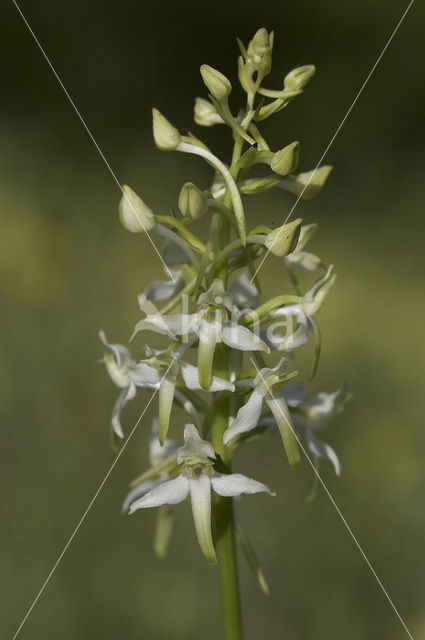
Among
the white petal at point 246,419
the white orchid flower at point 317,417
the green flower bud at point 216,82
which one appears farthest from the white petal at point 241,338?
the green flower bud at point 216,82

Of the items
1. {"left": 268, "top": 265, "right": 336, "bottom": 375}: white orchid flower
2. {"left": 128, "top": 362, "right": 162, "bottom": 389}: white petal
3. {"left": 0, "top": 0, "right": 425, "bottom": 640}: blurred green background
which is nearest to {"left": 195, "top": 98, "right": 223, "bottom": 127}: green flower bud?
{"left": 268, "top": 265, "right": 336, "bottom": 375}: white orchid flower

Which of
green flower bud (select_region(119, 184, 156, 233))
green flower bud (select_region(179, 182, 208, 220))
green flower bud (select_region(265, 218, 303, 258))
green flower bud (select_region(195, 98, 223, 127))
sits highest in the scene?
green flower bud (select_region(195, 98, 223, 127))

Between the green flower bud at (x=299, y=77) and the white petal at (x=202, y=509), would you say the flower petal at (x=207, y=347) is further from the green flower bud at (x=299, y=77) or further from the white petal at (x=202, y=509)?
the green flower bud at (x=299, y=77)

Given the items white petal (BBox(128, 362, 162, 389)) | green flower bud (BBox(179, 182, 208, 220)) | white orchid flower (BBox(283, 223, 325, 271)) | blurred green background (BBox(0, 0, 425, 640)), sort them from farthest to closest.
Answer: blurred green background (BBox(0, 0, 425, 640))
white orchid flower (BBox(283, 223, 325, 271))
white petal (BBox(128, 362, 162, 389))
green flower bud (BBox(179, 182, 208, 220))

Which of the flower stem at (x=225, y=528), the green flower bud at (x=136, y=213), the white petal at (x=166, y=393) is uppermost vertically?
the green flower bud at (x=136, y=213)

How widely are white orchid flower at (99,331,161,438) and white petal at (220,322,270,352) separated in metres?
0.16

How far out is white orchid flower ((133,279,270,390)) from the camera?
4.12 ft

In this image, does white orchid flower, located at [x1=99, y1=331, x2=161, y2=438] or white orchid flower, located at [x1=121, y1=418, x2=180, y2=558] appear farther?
white orchid flower, located at [x1=121, y1=418, x2=180, y2=558]

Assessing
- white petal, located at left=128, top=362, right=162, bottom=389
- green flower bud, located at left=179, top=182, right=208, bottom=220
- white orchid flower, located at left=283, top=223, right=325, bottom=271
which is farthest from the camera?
white orchid flower, located at left=283, top=223, right=325, bottom=271

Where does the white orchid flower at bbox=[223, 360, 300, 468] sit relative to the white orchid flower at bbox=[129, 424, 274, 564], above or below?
above

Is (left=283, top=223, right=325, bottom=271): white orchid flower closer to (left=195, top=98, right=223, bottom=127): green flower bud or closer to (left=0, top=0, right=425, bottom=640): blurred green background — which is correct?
(left=195, top=98, right=223, bottom=127): green flower bud

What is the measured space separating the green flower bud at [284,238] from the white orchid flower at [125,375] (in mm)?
309

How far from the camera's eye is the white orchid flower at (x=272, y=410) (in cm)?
129

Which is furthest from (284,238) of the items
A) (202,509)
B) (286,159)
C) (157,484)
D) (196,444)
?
(157,484)
